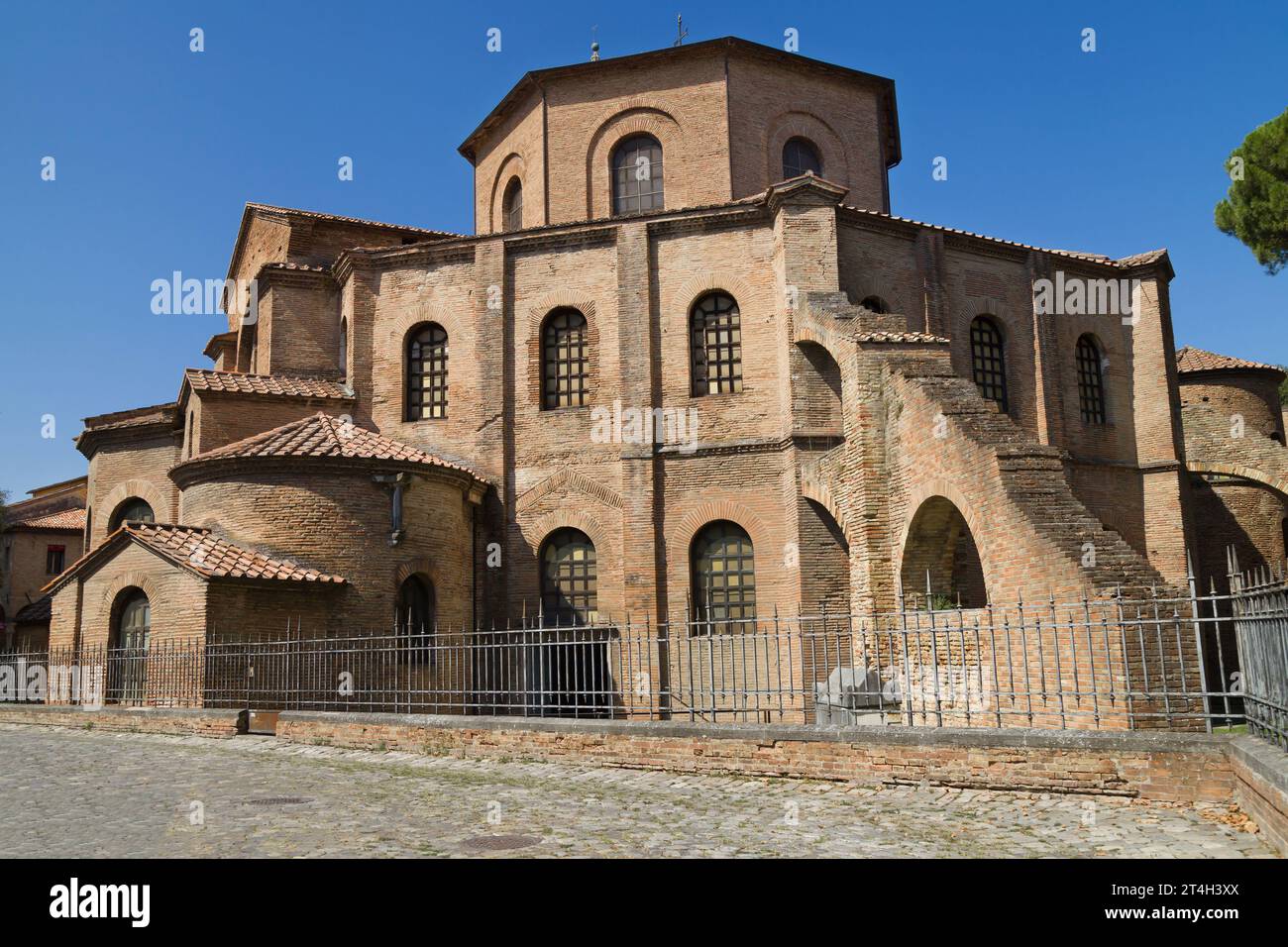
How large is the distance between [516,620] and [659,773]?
29.8 feet

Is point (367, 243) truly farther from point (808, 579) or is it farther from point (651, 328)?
point (808, 579)

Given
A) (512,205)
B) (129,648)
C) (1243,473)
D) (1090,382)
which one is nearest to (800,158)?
(512,205)

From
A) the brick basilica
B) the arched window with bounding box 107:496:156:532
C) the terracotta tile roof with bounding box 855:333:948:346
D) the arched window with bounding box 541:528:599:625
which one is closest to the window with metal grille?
the brick basilica

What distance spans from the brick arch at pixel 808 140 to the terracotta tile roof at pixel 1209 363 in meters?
10.7

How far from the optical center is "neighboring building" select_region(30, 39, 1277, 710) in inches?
612

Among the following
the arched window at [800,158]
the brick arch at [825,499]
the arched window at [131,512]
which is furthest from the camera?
the arched window at [131,512]

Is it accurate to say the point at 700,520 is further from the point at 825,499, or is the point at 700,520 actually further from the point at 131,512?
the point at 131,512

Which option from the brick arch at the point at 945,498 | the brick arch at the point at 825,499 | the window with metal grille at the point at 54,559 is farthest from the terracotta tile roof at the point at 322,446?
the window with metal grille at the point at 54,559

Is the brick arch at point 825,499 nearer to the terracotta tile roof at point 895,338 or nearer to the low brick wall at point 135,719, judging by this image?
the terracotta tile roof at point 895,338

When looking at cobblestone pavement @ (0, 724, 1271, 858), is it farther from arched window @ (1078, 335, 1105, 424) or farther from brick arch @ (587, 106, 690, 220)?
arched window @ (1078, 335, 1105, 424)

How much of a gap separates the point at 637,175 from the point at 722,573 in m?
8.82

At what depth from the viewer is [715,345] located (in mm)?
19219

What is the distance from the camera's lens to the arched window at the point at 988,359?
20562 mm
